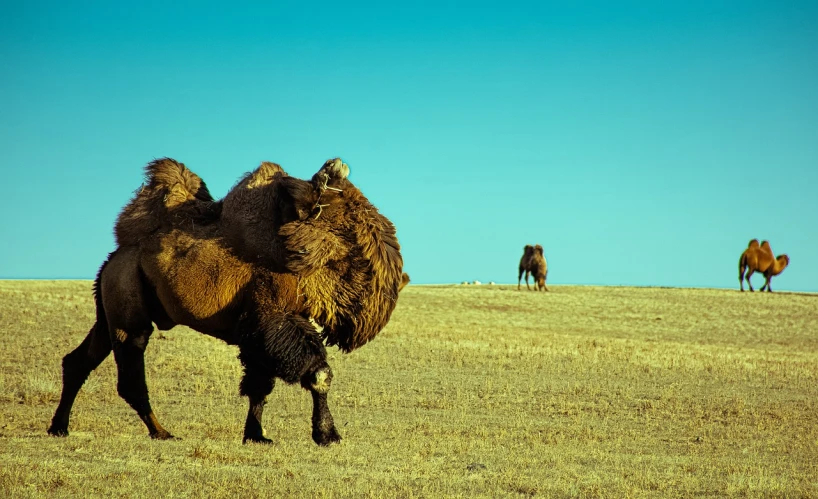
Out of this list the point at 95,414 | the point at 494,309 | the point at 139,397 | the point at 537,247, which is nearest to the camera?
the point at 139,397

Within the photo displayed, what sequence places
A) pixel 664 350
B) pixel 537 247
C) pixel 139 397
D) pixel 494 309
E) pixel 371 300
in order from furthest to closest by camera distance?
1. pixel 537 247
2. pixel 494 309
3. pixel 664 350
4. pixel 139 397
5. pixel 371 300

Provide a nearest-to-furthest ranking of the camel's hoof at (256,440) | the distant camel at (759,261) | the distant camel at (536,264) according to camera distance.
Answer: the camel's hoof at (256,440), the distant camel at (536,264), the distant camel at (759,261)

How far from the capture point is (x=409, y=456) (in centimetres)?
852

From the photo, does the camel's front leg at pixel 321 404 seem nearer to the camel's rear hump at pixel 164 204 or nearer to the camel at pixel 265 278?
the camel at pixel 265 278

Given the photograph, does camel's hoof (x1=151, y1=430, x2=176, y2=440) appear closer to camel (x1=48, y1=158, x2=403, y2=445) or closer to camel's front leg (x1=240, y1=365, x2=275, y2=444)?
camel (x1=48, y1=158, x2=403, y2=445)

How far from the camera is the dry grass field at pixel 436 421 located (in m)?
7.03

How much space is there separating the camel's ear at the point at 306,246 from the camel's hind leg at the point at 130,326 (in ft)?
6.17

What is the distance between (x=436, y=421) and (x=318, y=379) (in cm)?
441

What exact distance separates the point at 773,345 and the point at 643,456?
88.3ft

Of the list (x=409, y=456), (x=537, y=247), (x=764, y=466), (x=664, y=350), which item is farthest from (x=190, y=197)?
(x=537, y=247)

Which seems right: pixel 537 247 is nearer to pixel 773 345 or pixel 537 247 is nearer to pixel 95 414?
pixel 773 345

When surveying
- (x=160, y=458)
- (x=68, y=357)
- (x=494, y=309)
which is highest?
(x=494, y=309)

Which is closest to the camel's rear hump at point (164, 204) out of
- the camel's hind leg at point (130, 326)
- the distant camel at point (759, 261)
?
the camel's hind leg at point (130, 326)

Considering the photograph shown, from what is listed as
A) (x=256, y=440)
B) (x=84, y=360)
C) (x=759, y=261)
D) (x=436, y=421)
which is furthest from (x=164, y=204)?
(x=759, y=261)
